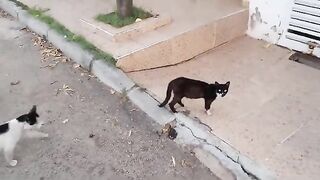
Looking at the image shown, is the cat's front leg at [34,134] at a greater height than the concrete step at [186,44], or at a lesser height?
lesser

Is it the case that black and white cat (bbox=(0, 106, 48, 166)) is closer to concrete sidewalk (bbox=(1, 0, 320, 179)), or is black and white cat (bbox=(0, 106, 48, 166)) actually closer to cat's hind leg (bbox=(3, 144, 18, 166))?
cat's hind leg (bbox=(3, 144, 18, 166))

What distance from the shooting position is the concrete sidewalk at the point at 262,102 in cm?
360

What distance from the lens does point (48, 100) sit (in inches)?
175

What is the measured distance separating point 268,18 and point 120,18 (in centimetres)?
A: 201

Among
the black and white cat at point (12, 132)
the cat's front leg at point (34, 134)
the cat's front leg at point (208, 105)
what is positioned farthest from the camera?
the cat's front leg at point (208, 105)

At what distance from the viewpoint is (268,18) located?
18.4 ft

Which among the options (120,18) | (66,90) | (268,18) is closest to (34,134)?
(66,90)

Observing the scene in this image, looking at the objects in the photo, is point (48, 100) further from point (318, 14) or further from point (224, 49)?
point (318, 14)

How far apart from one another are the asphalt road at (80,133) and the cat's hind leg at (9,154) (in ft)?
0.14

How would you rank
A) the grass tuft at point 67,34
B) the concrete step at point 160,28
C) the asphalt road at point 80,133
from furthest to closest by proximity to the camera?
the concrete step at point 160,28 < the grass tuft at point 67,34 < the asphalt road at point 80,133

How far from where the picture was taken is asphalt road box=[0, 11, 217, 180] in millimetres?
3594

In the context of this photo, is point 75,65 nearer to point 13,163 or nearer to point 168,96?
point 168,96

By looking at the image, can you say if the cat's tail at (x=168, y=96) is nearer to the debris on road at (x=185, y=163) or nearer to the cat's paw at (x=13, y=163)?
the debris on road at (x=185, y=163)

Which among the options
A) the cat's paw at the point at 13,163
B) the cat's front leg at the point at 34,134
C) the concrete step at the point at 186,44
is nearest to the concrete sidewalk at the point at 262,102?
the concrete step at the point at 186,44
